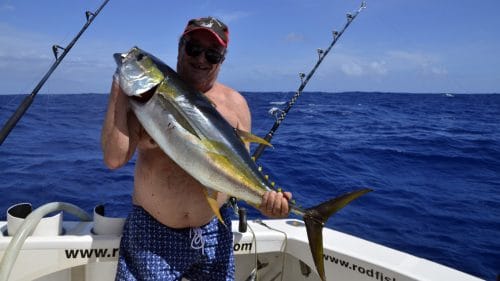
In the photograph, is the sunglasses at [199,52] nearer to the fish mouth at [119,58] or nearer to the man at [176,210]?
the man at [176,210]

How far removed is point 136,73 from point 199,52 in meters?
0.44

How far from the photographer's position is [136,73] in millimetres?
1921

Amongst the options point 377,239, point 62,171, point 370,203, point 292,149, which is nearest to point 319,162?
point 292,149

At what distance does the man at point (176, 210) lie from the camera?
2213mm

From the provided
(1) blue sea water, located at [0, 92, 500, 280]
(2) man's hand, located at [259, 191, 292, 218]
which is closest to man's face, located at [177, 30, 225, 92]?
(2) man's hand, located at [259, 191, 292, 218]

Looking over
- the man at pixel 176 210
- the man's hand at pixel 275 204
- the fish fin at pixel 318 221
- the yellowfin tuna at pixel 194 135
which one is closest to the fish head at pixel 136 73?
the yellowfin tuna at pixel 194 135

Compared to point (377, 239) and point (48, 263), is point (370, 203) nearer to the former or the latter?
point (377, 239)

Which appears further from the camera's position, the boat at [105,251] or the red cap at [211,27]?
the boat at [105,251]

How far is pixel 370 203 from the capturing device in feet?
23.1

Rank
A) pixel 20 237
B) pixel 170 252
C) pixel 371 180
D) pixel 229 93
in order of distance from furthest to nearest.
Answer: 1. pixel 371 180
2. pixel 229 93
3. pixel 20 237
4. pixel 170 252

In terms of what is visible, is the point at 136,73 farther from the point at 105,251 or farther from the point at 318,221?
the point at 105,251

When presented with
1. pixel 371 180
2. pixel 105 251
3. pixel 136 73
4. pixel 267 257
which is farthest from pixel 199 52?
pixel 371 180

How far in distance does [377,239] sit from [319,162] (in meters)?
4.59

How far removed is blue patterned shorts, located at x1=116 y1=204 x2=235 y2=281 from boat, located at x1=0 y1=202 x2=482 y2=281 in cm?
39
